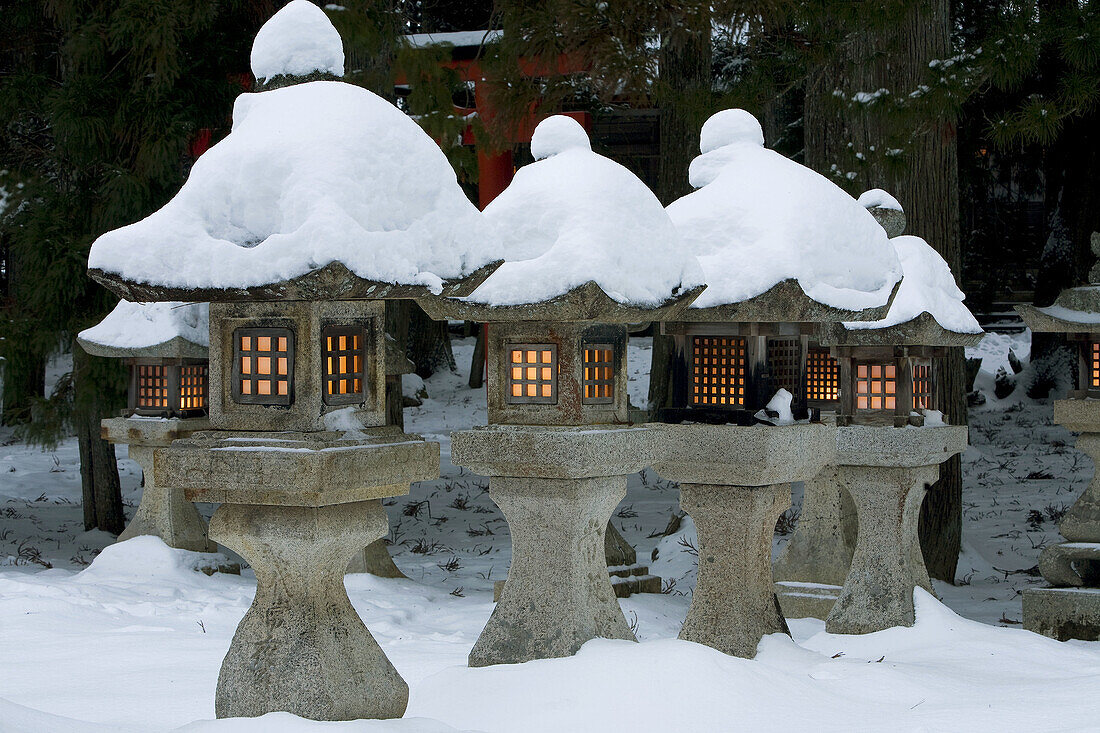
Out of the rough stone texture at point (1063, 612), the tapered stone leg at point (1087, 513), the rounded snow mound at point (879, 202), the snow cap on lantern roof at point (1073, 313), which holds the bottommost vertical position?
the rough stone texture at point (1063, 612)

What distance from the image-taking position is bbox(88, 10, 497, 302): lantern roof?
13.9 feet

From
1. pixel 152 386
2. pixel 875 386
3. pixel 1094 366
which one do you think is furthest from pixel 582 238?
pixel 152 386

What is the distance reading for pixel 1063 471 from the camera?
13859 millimetres

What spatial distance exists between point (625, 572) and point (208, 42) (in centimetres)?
580

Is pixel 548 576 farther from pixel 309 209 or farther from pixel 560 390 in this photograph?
pixel 309 209

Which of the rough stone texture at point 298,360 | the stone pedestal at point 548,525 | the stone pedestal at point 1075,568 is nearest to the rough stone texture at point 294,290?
the rough stone texture at point 298,360

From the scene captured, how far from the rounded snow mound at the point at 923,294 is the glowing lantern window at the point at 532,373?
7.79ft

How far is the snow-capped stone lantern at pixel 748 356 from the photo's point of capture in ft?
19.2

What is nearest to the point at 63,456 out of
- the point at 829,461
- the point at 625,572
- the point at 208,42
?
the point at 208,42

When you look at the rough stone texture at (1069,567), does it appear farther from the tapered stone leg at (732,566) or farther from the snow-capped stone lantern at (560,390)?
the snow-capped stone lantern at (560,390)

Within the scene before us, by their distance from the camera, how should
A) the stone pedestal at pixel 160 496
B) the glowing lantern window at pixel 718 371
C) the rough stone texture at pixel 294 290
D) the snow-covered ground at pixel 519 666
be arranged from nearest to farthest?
the rough stone texture at pixel 294 290 → the snow-covered ground at pixel 519 666 → the glowing lantern window at pixel 718 371 → the stone pedestal at pixel 160 496

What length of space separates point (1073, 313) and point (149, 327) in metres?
6.29

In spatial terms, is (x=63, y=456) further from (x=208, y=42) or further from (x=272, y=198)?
(x=272, y=198)

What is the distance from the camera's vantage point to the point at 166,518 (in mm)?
8914
